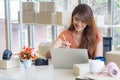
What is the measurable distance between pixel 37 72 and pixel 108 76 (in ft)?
2.10

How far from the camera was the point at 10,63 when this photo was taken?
2.09 metres

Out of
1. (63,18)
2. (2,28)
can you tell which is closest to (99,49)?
(63,18)

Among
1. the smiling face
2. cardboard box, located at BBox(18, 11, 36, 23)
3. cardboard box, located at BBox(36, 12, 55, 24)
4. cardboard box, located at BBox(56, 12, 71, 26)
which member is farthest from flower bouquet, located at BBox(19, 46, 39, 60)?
cardboard box, located at BBox(18, 11, 36, 23)

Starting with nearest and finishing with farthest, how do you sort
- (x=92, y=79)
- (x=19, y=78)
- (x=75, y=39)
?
(x=92, y=79) < (x=19, y=78) < (x=75, y=39)

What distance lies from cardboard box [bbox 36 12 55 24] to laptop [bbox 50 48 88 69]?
209 cm

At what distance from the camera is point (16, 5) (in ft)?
17.6

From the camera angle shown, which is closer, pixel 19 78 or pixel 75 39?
pixel 19 78

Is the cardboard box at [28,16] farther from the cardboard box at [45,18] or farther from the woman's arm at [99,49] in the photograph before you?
the woman's arm at [99,49]

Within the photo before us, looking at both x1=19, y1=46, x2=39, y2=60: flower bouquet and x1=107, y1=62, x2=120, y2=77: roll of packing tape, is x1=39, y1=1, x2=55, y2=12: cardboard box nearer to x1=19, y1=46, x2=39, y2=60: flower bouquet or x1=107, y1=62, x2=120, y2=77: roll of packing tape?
x1=19, y1=46, x2=39, y2=60: flower bouquet

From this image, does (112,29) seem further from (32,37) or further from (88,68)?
(88,68)

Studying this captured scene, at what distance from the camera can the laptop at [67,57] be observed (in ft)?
6.51

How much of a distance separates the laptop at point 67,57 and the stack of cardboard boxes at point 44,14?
194cm

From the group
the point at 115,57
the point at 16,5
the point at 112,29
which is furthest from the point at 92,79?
the point at 16,5

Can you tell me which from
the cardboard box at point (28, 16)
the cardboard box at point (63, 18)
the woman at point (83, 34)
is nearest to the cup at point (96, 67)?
the woman at point (83, 34)
